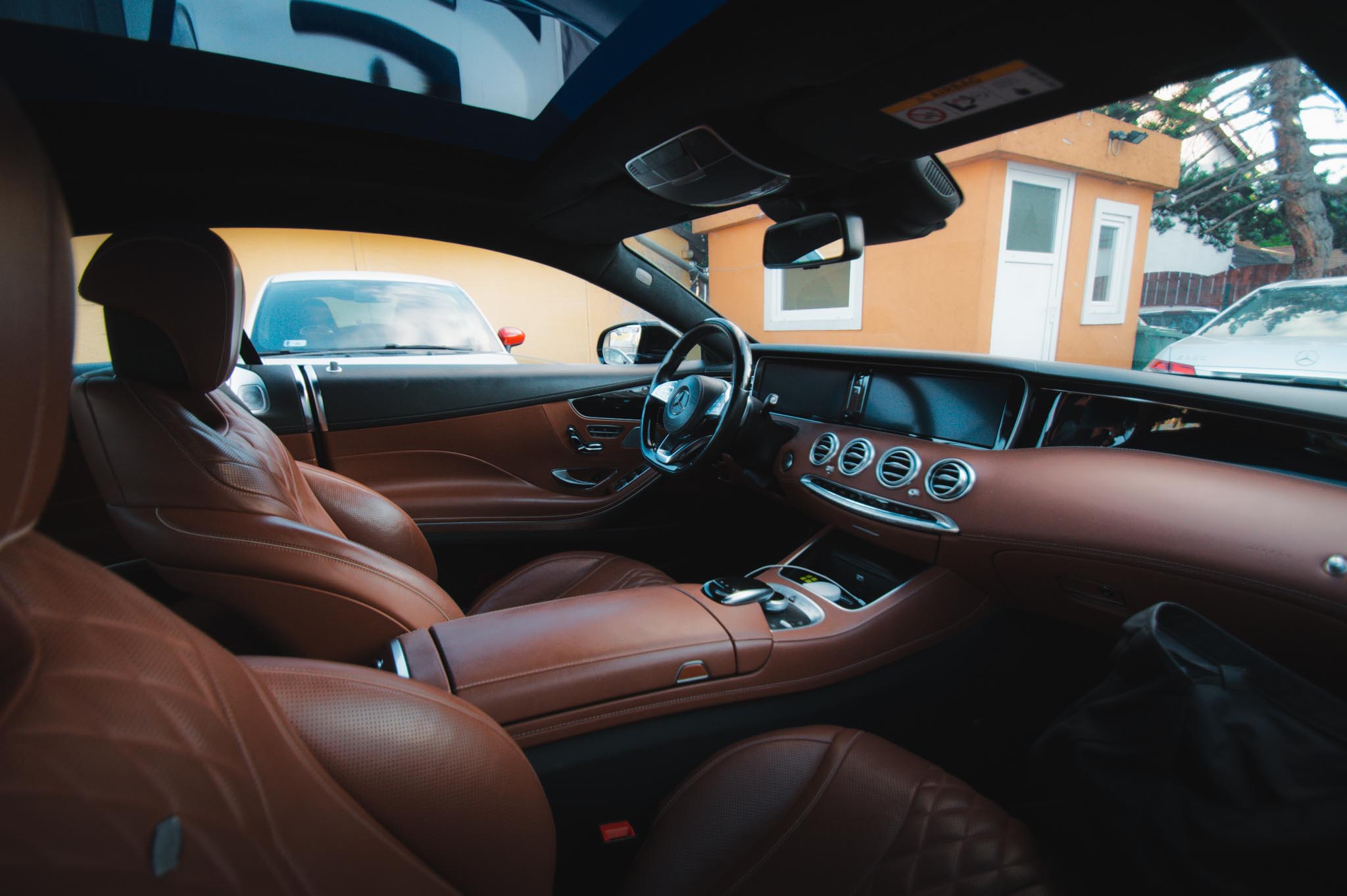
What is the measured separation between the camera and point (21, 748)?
375 millimetres

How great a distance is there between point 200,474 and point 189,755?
2.74 feet

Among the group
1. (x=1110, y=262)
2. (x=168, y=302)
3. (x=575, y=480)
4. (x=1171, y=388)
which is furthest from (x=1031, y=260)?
(x=168, y=302)

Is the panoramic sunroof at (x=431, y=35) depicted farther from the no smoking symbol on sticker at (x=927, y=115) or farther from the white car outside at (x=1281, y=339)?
the white car outside at (x=1281, y=339)

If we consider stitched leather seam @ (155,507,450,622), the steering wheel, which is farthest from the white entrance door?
stitched leather seam @ (155,507,450,622)

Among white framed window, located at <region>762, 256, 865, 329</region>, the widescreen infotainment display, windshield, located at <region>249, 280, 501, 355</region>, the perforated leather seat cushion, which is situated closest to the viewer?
the perforated leather seat cushion

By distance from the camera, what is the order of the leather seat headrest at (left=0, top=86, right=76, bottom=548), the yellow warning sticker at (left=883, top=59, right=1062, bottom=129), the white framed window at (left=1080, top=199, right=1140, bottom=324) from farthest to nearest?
the white framed window at (left=1080, top=199, right=1140, bottom=324) → the yellow warning sticker at (left=883, top=59, right=1062, bottom=129) → the leather seat headrest at (left=0, top=86, right=76, bottom=548)

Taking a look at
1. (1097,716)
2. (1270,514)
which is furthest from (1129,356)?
(1097,716)

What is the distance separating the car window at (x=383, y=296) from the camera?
2.72m

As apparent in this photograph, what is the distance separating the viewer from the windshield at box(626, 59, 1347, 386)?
1257 mm

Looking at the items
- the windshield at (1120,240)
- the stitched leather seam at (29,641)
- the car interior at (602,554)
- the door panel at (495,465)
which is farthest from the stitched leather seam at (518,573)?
the stitched leather seam at (29,641)

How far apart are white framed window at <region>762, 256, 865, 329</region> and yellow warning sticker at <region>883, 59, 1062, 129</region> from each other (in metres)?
1.69

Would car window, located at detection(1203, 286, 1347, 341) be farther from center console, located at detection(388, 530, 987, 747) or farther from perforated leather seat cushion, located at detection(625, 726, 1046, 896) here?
perforated leather seat cushion, located at detection(625, 726, 1046, 896)

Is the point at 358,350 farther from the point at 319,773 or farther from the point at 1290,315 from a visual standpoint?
the point at 1290,315

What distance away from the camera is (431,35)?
1.45 meters
